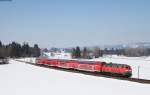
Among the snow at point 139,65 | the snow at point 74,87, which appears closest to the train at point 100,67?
the snow at point 74,87

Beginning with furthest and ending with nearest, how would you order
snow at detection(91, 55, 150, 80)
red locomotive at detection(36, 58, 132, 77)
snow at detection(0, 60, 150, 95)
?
snow at detection(91, 55, 150, 80) < red locomotive at detection(36, 58, 132, 77) < snow at detection(0, 60, 150, 95)

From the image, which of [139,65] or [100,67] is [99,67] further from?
[139,65]

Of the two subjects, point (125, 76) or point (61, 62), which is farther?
point (61, 62)

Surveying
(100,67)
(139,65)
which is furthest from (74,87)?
(139,65)

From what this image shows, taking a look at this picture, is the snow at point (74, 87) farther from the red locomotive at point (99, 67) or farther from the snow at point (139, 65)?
the snow at point (139, 65)

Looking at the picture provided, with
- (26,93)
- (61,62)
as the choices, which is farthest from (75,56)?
(26,93)

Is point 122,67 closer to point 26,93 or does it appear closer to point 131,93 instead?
point 131,93

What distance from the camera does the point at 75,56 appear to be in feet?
641

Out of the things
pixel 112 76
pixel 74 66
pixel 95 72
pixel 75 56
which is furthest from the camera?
pixel 75 56

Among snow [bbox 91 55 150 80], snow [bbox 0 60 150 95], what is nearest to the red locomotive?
snow [bbox 0 60 150 95]

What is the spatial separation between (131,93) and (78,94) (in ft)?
17.5

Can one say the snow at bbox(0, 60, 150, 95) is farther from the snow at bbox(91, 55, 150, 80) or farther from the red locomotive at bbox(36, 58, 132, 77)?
the snow at bbox(91, 55, 150, 80)

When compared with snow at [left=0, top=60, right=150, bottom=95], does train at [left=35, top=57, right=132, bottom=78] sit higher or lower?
higher

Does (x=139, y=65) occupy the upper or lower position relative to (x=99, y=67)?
lower
